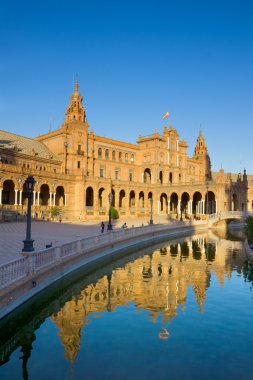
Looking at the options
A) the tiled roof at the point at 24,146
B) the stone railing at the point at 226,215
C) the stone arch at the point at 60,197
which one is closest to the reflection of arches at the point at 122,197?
the stone arch at the point at 60,197

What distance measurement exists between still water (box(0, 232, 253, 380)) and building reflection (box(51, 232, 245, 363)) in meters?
0.04

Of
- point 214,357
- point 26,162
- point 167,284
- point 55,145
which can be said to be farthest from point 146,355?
point 55,145

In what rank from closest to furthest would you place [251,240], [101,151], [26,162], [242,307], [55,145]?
[242,307] → [251,240] → [26,162] → [55,145] → [101,151]

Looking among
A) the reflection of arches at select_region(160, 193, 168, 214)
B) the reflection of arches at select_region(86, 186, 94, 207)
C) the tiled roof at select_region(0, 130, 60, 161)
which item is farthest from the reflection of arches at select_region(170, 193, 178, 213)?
the tiled roof at select_region(0, 130, 60, 161)

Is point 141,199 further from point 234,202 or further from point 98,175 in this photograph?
point 234,202

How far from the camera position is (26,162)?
186 feet

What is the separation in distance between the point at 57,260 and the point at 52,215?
3563 centimetres

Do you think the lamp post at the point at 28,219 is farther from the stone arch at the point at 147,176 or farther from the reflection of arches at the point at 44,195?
the stone arch at the point at 147,176

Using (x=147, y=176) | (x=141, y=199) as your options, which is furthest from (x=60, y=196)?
(x=147, y=176)

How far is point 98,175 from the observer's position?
6988 cm

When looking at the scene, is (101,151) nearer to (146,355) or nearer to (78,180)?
(78,180)

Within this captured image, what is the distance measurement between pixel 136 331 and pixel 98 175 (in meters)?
59.8

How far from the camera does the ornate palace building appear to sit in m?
54.0

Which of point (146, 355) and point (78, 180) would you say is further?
point (78, 180)
